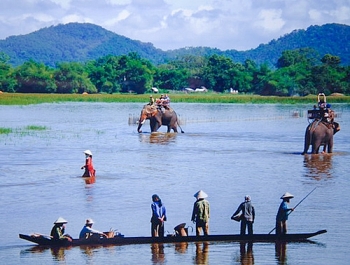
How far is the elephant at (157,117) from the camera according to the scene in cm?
4344

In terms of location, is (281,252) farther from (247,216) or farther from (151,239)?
(151,239)

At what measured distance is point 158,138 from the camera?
42.0m

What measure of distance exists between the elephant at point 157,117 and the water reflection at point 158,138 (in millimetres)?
562

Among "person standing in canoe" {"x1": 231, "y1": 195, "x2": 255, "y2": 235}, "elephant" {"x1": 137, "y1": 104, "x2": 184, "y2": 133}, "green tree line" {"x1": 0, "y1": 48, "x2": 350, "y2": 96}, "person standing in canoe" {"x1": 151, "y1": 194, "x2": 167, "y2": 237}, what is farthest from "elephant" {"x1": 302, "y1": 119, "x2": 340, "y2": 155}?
"green tree line" {"x1": 0, "y1": 48, "x2": 350, "y2": 96}

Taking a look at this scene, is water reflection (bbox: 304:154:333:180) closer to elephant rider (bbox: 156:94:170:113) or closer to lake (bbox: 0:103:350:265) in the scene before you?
lake (bbox: 0:103:350:265)

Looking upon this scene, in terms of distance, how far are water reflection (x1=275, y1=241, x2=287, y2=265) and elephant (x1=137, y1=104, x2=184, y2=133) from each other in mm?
27386

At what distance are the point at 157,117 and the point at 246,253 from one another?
2871 cm

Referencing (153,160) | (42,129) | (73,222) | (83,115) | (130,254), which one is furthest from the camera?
(83,115)

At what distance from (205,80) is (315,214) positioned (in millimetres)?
103060

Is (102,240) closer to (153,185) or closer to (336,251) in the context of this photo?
(336,251)

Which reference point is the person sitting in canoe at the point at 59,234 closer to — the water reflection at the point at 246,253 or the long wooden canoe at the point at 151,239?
the long wooden canoe at the point at 151,239

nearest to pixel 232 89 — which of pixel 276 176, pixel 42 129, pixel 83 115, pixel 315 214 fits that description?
pixel 83 115

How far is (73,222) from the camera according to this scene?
746 inches

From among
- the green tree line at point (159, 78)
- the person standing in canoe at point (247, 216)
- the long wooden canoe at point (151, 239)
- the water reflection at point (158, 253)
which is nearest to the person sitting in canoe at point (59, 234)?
the long wooden canoe at point (151, 239)
